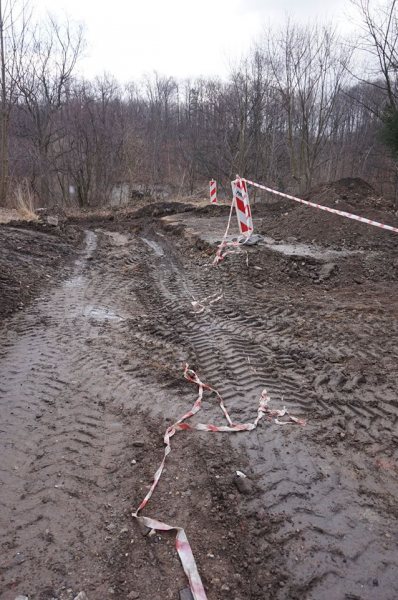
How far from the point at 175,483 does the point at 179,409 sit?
3.01 ft

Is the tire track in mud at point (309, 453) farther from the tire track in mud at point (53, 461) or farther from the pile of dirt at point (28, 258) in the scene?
the pile of dirt at point (28, 258)

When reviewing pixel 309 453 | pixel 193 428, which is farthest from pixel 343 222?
pixel 193 428

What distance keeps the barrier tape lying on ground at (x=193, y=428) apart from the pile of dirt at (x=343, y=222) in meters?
7.26

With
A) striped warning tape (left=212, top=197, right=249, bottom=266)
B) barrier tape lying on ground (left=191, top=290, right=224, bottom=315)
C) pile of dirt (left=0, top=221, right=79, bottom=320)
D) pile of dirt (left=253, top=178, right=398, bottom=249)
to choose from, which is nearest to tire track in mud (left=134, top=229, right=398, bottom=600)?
barrier tape lying on ground (left=191, top=290, right=224, bottom=315)

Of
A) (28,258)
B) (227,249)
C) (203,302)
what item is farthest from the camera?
(227,249)

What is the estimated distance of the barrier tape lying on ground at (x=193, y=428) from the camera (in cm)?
213

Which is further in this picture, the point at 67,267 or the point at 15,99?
the point at 15,99

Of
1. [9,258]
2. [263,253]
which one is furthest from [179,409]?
[9,258]

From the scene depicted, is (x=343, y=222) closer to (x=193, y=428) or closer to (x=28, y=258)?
(x=28, y=258)

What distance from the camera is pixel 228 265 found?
27.1 feet

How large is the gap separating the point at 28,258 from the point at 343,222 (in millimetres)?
8293

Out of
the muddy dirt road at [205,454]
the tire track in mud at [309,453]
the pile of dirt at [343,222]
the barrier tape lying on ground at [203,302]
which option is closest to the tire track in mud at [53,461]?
the muddy dirt road at [205,454]

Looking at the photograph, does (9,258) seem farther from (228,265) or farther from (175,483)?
(175,483)

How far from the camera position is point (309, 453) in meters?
3.08
